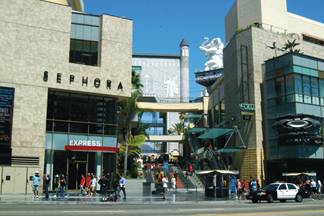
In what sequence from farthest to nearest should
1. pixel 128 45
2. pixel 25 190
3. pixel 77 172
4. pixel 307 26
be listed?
pixel 307 26 → pixel 128 45 → pixel 77 172 → pixel 25 190

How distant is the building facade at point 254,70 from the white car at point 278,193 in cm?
1336

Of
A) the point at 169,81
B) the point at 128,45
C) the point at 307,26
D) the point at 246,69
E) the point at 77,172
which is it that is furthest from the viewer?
the point at 169,81

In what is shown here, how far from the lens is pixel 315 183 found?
39.7 m

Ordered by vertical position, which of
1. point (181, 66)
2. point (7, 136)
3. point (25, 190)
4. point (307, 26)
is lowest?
point (25, 190)

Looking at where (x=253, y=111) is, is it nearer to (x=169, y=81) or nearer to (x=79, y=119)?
(x=79, y=119)

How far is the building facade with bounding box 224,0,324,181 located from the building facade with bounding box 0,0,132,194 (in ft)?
40.4

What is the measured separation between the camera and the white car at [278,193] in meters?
30.5

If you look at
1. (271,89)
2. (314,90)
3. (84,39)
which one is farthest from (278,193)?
(84,39)

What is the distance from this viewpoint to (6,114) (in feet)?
126

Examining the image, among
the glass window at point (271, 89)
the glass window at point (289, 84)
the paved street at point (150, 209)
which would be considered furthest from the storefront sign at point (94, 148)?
the glass window at point (289, 84)

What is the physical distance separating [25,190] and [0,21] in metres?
14.3

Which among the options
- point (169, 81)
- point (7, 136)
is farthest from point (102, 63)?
point (169, 81)

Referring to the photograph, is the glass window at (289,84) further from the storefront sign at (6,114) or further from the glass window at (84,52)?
the storefront sign at (6,114)

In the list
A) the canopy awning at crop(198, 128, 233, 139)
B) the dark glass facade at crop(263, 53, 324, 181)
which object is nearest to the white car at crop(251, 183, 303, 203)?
the dark glass facade at crop(263, 53, 324, 181)
